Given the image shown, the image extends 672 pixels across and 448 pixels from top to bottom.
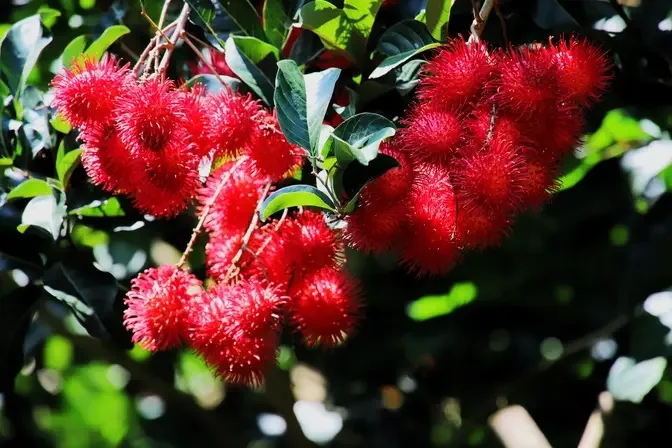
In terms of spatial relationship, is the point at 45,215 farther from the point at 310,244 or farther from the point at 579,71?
the point at 579,71

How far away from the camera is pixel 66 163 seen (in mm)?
1317

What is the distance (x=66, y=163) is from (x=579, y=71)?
2.24ft

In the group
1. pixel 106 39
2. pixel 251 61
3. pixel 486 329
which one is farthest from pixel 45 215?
pixel 486 329

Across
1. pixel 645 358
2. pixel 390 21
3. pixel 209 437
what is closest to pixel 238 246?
pixel 390 21

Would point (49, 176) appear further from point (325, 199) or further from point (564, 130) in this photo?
point (564, 130)

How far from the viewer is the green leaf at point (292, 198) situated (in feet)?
3.22

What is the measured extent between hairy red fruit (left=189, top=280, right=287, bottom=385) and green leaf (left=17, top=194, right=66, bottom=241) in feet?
0.93

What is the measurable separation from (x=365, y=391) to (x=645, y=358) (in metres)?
0.69

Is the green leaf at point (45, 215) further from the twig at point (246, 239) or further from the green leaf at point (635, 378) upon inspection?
the green leaf at point (635, 378)

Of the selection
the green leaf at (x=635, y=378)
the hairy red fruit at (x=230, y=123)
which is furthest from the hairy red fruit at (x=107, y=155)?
the green leaf at (x=635, y=378)

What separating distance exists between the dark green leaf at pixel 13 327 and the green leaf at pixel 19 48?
30 cm

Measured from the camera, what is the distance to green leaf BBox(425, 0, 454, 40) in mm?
1133

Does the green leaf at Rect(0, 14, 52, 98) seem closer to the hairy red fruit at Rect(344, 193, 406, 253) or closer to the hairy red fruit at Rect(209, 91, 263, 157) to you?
the hairy red fruit at Rect(209, 91, 263, 157)

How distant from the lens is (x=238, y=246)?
47.8 inches
